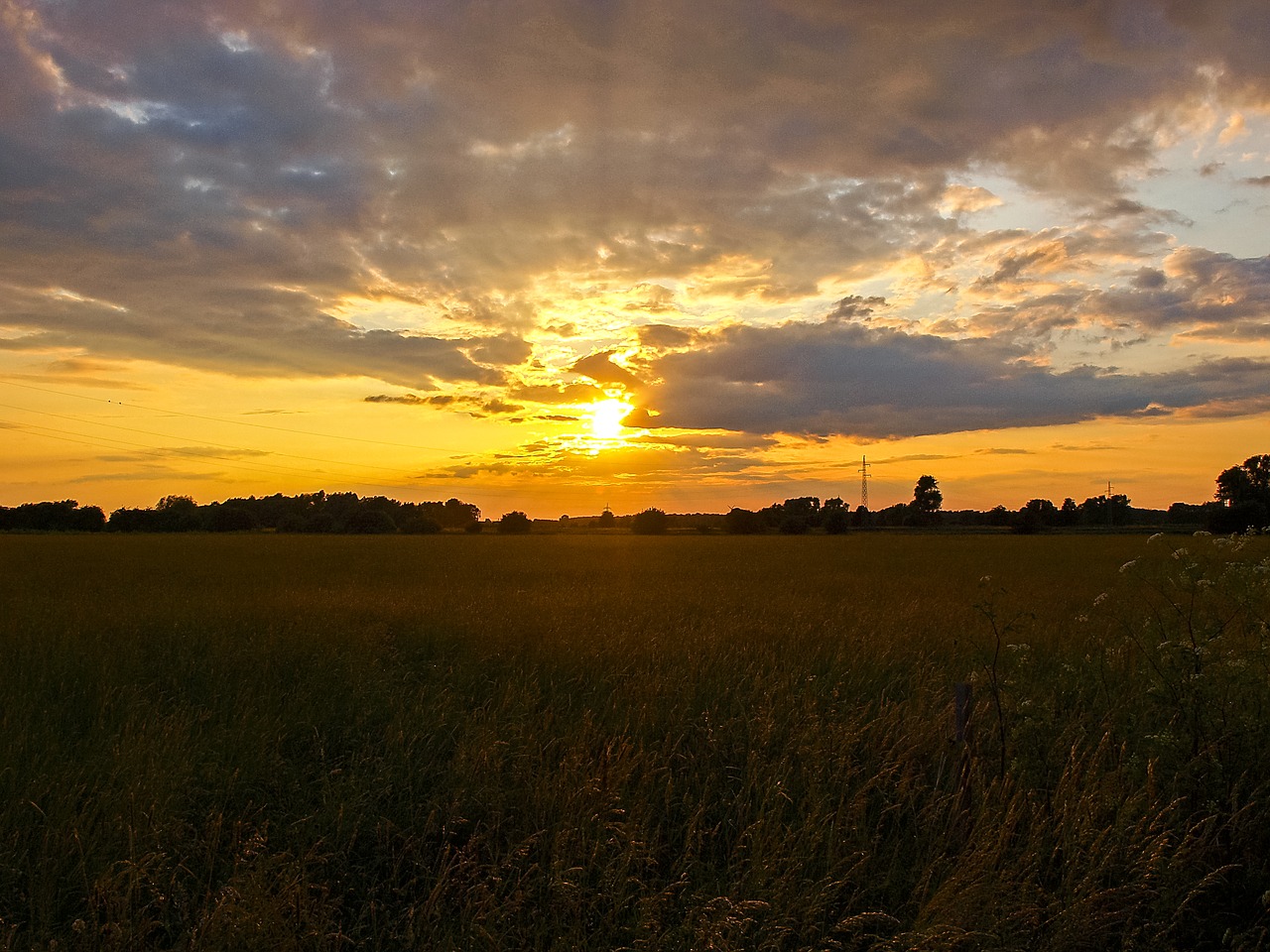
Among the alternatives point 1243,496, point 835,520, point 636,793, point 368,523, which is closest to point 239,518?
point 368,523

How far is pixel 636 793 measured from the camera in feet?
19.5

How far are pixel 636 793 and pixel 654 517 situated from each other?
334 ft

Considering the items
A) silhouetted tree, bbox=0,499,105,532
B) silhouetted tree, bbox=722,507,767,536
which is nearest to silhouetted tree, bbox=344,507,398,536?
silhouetted tree, bbox=0,499,105,532

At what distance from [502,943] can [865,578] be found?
23185 mm

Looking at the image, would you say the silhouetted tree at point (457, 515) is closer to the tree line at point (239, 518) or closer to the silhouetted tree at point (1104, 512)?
the tree line at point (239, 518)

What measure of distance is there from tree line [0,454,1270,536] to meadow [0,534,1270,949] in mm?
79554

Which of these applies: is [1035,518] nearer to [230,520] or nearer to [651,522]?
[651,522]

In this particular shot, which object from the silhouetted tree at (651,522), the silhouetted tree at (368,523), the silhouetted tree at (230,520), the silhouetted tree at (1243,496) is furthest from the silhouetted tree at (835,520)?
the silhouetted tree at (230,520)

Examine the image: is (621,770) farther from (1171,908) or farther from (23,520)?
(23,520)

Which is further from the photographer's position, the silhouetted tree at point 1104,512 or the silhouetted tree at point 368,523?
the silhouetted tree at point 1104,512

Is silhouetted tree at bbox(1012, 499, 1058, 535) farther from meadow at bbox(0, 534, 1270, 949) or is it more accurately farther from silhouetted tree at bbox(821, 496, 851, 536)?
meadow at bbox(0, 534, 1270, 949)

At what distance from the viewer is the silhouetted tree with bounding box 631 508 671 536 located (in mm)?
106375

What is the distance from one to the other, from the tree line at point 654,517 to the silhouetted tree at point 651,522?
0.14 m

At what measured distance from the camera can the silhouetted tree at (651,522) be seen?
10638 centimetres
